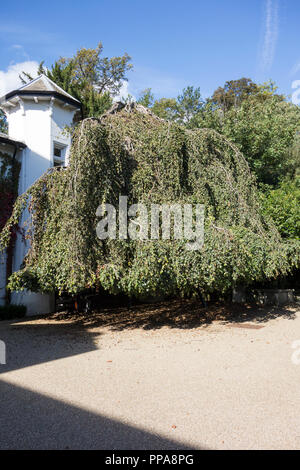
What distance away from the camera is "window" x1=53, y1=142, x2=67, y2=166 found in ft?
A: 37.5

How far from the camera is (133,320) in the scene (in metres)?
9.56

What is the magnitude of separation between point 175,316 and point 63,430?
6.97m

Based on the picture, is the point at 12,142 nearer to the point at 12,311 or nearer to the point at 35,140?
the point at 35,140

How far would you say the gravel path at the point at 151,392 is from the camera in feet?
9.89

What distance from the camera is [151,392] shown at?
4.12 meters

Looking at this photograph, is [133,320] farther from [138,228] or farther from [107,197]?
[107,197]

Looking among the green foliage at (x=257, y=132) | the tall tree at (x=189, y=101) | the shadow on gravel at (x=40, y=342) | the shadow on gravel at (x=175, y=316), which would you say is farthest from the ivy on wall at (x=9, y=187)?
the tall tree at (x=189, y=101)

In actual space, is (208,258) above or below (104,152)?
below

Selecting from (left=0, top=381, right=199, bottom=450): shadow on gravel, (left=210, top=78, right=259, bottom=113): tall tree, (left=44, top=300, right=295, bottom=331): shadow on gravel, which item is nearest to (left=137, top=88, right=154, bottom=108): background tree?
(left=210, top=78, right=259, bottom=113): tall tree

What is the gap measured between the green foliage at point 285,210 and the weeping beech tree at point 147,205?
1620 mm

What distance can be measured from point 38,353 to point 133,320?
12.8ft

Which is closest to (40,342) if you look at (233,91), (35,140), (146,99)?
(35,140)

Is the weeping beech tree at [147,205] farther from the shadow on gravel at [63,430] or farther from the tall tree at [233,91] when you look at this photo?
the tall tree at [233,91]

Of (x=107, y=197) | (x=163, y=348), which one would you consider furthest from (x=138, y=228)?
(x=163, y=348)
